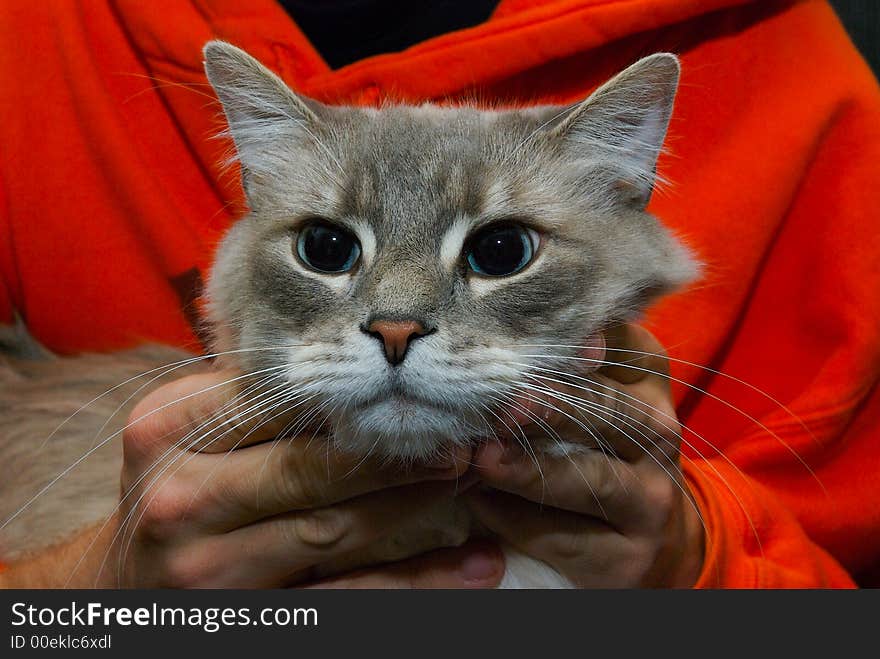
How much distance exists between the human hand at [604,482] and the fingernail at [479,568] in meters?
0.04

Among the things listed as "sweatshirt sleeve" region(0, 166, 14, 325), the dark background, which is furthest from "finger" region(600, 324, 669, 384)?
"sweatshirt sleeve" region(0, 166, 14, 325)

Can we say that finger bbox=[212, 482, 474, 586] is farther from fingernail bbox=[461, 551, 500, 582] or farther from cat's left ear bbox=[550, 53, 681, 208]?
cat's left ear bbox=[550, 53, 681, 208]

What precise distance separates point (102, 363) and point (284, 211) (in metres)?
0.74

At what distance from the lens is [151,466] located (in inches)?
40.0

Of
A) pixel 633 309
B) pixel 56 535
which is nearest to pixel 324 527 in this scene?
pixel 633 309

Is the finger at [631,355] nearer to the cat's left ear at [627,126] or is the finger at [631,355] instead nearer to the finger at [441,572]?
the cat's left ear at [627,126]

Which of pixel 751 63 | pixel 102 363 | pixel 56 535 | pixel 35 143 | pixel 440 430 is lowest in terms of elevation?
pixel 56 535

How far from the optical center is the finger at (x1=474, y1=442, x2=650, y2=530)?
35.0 inches

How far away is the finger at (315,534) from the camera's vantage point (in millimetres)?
965

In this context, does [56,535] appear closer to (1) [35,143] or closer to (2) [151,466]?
(2) [151,466]

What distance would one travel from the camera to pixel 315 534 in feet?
3.22

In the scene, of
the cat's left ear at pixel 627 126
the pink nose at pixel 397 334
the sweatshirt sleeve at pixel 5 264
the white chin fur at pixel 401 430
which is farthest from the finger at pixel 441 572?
the sweatshirt sleeve at pixel 5 264

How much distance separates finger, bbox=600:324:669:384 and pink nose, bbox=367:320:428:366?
26 centimetres

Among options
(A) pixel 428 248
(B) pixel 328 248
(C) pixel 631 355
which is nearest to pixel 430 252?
(A) pixel 428 248
